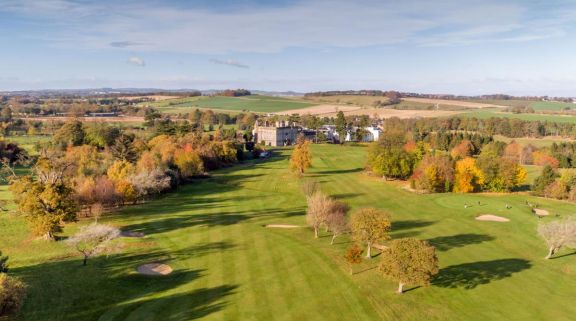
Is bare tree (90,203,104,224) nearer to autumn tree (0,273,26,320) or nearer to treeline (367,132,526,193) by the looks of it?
autumn tree (0,273,26,320)

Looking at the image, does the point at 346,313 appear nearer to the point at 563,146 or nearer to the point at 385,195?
the point at 385,195

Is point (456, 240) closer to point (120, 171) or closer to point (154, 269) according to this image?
point (154, 269)

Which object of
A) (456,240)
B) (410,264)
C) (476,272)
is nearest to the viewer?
(410,264)

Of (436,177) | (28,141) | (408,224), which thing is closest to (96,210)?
(408,224)

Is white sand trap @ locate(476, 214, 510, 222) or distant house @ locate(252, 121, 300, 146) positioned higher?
distant house @ locate(252, 121, 300, 146)

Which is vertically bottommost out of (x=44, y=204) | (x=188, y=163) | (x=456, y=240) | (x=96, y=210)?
(x=456, y=240)

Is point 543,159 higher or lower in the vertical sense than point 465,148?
lower

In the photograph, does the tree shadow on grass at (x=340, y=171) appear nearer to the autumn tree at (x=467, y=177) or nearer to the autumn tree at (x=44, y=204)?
the autumn tree at (x=467, y=177)

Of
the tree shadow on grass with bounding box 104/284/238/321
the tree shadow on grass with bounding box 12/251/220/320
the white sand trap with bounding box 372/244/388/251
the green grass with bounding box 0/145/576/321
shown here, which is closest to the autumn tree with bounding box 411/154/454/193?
the green grass with bounding box 0/145/576/321
